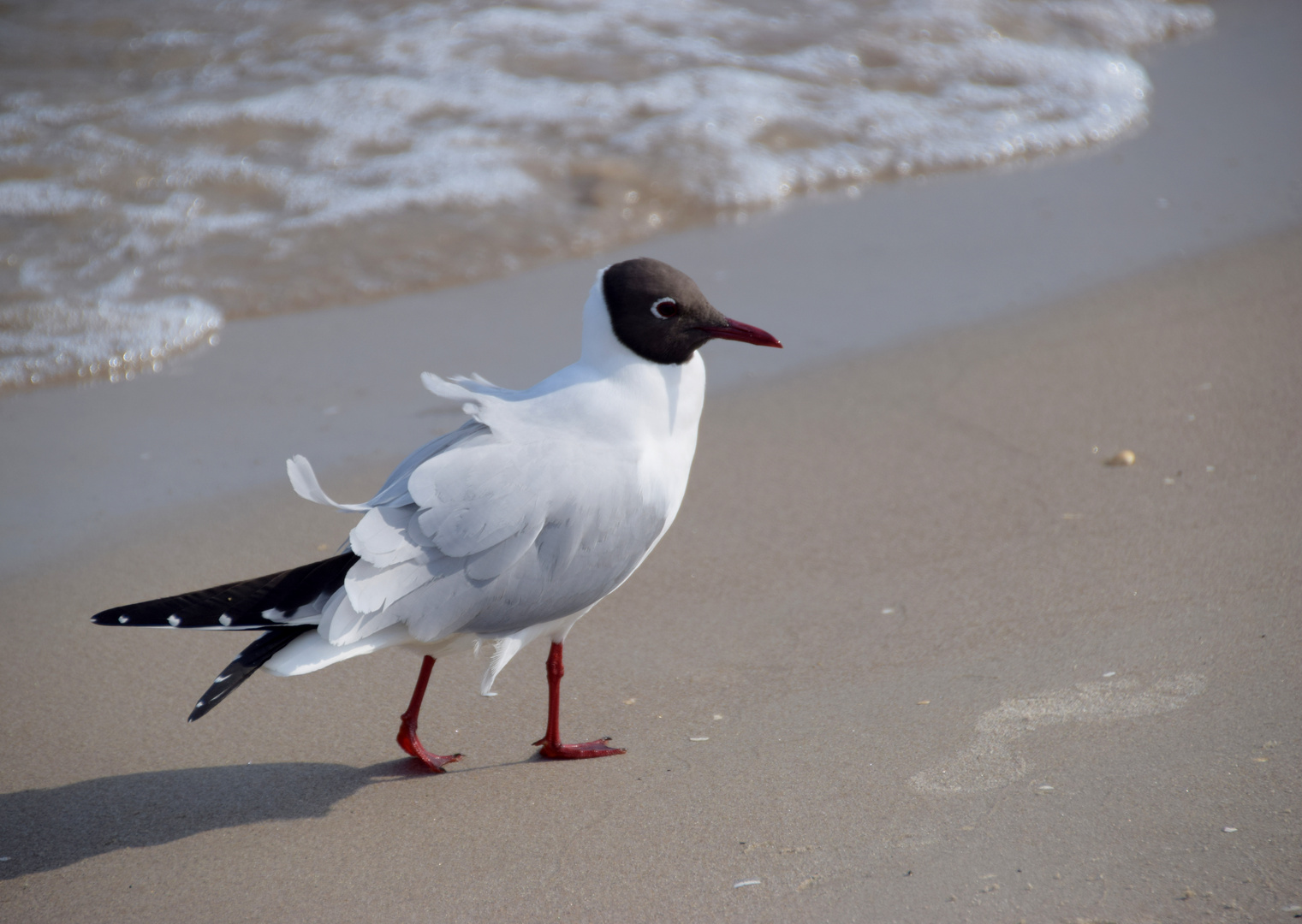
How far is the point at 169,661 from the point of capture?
10.5ft

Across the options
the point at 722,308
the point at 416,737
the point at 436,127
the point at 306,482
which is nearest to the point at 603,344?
the point at 306,482

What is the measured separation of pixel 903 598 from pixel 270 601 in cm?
173

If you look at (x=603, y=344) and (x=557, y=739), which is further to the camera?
(x=603, y=344)

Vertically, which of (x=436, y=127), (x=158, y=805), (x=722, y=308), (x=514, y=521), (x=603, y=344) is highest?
(x=603, y=344)

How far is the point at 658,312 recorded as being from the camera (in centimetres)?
287

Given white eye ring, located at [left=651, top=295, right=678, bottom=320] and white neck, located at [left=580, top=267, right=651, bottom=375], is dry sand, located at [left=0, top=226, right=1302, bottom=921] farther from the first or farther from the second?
white eye ring, located at [left=651, top=295, right=678, bottom=320]

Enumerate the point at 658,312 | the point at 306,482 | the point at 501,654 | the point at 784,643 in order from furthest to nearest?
the point at 784,643, the point at 658,312, the point at 501,654, the point at 306,482

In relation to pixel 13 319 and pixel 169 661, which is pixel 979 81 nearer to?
pixel 13 319

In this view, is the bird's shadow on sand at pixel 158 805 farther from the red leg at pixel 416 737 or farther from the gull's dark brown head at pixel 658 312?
the gull's dark brown head at pixel 658 312

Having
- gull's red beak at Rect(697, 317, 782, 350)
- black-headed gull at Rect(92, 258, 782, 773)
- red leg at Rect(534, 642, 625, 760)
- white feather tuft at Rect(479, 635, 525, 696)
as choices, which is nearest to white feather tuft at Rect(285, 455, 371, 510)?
black-headed gull at Rect(92, 258, 782, 773)

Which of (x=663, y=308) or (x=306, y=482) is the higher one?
(x=663, y=308)

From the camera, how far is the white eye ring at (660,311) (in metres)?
2.85

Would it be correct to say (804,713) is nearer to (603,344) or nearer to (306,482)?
(603,344)

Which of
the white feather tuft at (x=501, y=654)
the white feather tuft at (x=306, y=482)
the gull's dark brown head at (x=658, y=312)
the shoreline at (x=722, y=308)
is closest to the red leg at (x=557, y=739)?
the white feather tuft at (x=501, y=654)
